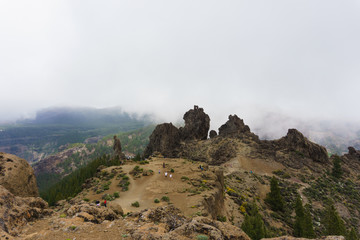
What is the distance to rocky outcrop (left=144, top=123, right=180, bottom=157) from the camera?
9656 cm

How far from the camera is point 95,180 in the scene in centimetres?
4066

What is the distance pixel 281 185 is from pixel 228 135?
40858mm

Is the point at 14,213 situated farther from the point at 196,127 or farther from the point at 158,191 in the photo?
the point at 196,127

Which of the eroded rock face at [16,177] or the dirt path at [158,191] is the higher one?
the eroded rock face at [16,177]

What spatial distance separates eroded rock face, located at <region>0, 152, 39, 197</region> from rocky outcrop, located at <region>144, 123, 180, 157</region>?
2715 inches

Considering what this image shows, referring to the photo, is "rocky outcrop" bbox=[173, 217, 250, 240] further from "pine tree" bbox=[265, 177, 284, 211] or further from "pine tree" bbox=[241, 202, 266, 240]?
"pine tree" bbox=[265, 177, 284, 211]

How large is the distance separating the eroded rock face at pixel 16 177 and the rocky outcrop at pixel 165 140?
68957 mm

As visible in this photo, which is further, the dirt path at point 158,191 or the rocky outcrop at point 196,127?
the rocky outcrop at point 196,127

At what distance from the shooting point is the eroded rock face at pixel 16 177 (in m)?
23.1

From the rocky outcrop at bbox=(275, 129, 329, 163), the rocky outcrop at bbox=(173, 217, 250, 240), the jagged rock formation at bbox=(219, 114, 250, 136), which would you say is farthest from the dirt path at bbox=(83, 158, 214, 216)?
the rocky outcrop at bbox=(275, 129, 329, 163)

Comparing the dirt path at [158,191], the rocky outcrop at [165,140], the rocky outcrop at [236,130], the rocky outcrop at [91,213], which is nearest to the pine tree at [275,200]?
the dirt path at [158,191]

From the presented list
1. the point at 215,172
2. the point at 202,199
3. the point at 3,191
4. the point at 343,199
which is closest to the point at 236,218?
the point at 215,172

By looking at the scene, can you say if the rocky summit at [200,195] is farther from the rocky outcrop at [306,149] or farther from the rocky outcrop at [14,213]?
the rocky outcrop at [306,149]

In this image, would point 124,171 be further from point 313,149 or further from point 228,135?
point 313,149
